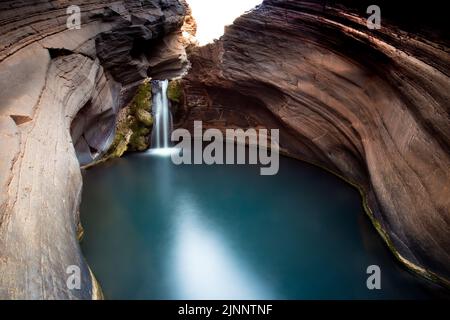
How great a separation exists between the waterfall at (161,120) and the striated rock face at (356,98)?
64 centimetres

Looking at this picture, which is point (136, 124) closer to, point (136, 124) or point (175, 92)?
point (136, 124)

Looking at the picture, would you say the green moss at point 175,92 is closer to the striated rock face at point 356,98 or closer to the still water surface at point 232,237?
the striated rock face at point 356,98

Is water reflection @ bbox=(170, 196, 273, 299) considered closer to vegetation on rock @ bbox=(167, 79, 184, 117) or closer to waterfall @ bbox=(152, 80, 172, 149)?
waterfall @ bbox=(152, 80, 172, 149)

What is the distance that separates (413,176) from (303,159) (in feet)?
17.7

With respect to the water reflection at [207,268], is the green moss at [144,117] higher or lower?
higher

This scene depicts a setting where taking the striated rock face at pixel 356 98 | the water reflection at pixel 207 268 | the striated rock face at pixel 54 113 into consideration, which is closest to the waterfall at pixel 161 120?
the striated rock face at pixel 356 98

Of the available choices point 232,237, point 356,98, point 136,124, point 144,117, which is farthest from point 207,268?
point 136,124

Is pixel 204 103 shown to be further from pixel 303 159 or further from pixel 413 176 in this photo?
pixel 413 176

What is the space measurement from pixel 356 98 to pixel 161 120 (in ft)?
24.8

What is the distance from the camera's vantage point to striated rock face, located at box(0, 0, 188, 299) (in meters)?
4.79

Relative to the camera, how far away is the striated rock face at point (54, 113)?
4.79 meters
